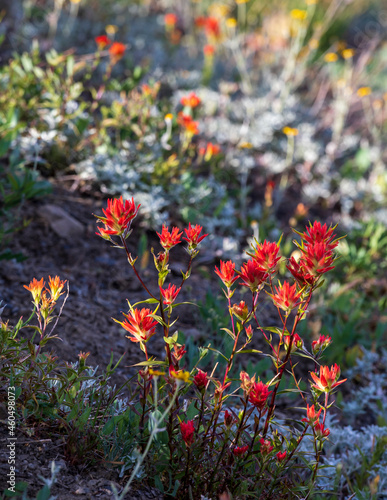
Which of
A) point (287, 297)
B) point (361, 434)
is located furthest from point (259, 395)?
point (361, 434)

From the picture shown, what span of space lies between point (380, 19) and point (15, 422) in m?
9.20

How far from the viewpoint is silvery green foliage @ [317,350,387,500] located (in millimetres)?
1818

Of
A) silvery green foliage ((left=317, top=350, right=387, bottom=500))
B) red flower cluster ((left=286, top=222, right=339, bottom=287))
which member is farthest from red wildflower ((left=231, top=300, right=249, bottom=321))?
silvery green foliage ((left=317, top=350, right=387, bottom=500))

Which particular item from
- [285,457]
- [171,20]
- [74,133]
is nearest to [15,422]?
[285,457]

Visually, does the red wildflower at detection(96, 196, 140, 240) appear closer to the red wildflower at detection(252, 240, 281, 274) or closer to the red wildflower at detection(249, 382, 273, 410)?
the red wildflower at detection(252, 240, 281, 274)

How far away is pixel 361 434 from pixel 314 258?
1.26 meters

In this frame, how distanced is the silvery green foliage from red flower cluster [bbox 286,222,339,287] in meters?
0.60

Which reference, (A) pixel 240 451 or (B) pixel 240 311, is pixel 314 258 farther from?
(A) pixel 240 451

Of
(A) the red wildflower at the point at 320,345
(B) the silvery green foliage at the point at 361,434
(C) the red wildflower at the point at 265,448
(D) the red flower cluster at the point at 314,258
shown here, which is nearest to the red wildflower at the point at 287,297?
(D) the red flower cluster at the point at 314,258

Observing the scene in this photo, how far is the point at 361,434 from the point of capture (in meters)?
2.06

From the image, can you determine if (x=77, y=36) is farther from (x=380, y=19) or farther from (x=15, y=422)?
(x=380, y=19)

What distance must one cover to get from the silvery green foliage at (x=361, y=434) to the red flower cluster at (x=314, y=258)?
602mm

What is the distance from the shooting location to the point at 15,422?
1.34 m

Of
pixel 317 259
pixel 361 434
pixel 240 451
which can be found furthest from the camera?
pixel 361 434
